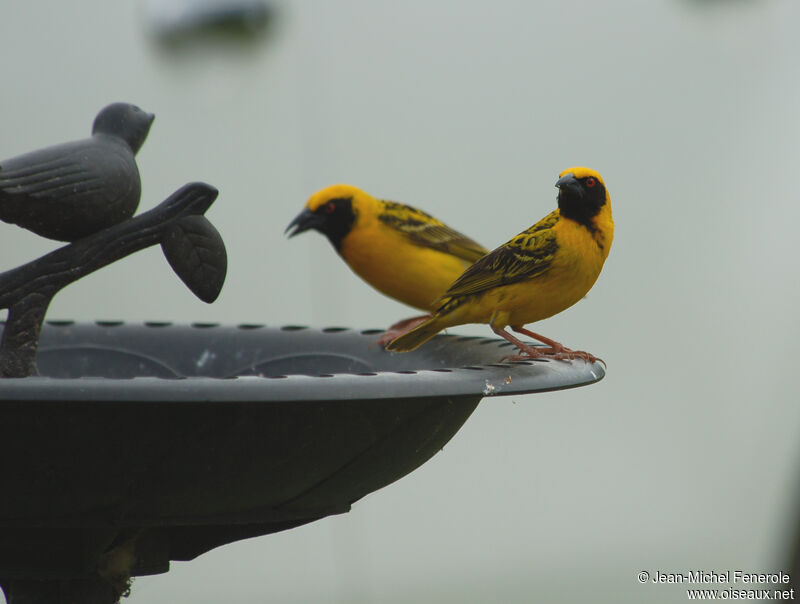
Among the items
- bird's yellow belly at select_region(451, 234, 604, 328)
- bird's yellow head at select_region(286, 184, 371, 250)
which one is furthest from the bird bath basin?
bird's yellow head at select_region(286, 184, 371, 250)

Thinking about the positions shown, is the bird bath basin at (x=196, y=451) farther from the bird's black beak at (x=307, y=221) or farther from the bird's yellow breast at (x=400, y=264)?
the bird's black beak at (x=307, y=221)

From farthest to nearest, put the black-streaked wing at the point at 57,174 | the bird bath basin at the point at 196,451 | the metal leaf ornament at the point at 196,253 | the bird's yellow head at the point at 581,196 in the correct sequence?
the bird's yellow head at the point at 581,196 < the metal leaf ornament at the point at 196,253 < the black-streaked wing at the point at 57,174 < the bird bath basin at the point at 196,451

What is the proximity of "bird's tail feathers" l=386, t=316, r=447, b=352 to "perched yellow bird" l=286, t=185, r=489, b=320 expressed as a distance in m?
1.21

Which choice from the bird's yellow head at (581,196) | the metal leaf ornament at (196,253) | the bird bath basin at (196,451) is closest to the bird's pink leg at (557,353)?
the bird bath basin at (196,451)

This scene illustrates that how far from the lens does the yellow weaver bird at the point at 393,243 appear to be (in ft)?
13.7

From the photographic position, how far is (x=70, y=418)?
5.88 ft

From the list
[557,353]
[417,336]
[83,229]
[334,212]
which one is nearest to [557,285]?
[557,353]

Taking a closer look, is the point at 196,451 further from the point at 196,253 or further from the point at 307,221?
the point at 307,221

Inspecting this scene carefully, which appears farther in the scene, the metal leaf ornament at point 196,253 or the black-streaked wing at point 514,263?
the black-streaked wing at point 514,263

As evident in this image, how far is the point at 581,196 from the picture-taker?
285cm

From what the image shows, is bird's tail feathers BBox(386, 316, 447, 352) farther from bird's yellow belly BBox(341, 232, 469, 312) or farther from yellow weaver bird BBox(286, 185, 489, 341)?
bird's yellow belly BBox(341, 232, 469, 312)

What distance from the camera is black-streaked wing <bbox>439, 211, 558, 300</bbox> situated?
2770mm

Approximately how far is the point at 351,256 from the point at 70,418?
262 cm

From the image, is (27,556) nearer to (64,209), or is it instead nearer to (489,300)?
(64,209)
